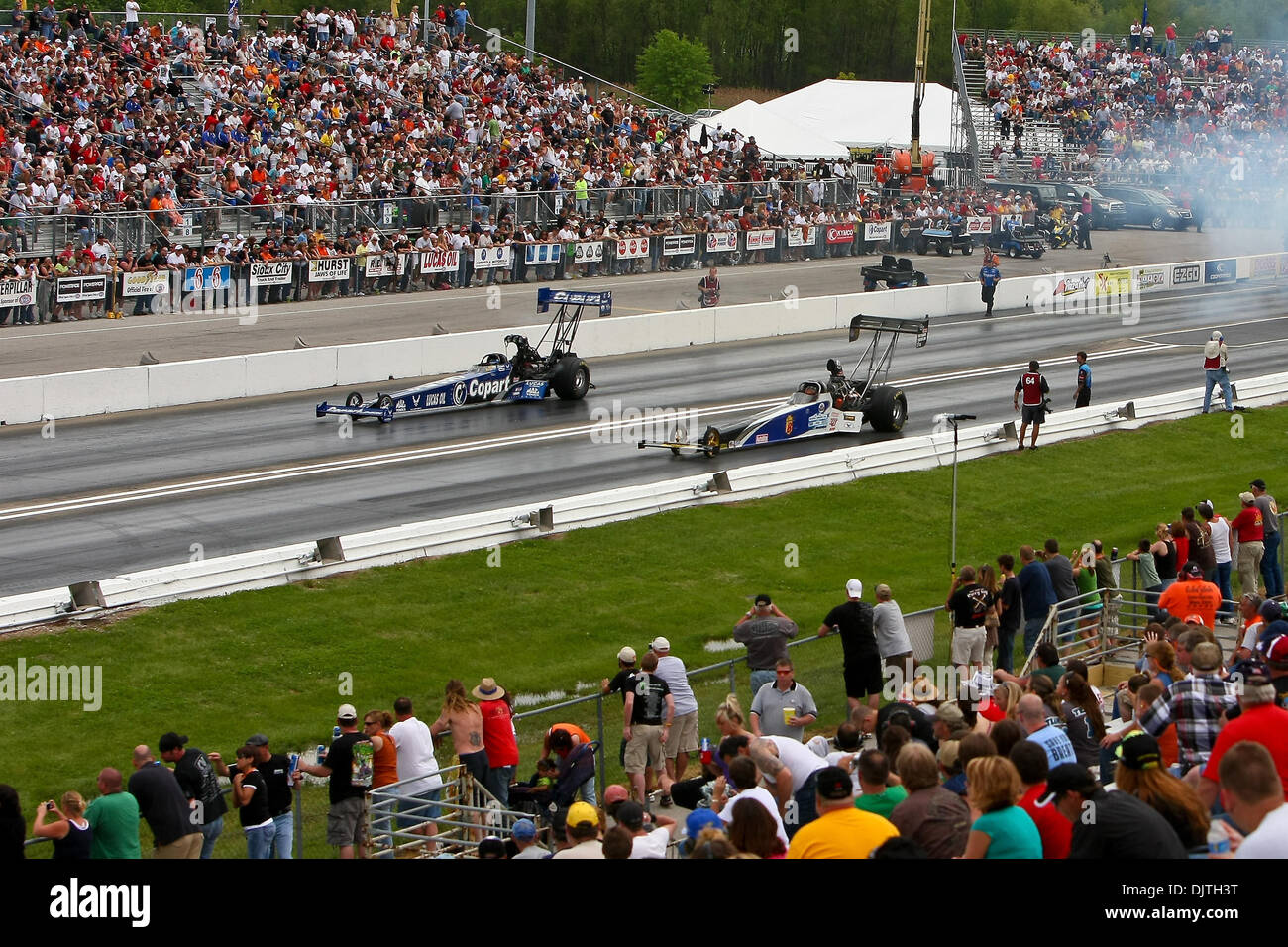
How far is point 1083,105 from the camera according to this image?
2803 inches

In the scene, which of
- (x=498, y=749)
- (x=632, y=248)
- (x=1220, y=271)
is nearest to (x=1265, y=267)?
(x=1220, y=271)

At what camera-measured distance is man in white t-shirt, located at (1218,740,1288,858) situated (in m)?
6.88

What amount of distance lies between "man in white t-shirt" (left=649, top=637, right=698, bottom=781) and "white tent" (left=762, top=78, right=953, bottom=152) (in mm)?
55923

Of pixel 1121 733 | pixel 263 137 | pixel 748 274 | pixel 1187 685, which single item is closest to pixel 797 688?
pixel 1121 733

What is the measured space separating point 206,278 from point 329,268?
3527mm

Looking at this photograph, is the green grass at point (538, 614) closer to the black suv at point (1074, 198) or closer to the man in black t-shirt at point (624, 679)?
the man in black t-shirt at point (624, 679)

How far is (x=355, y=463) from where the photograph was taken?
2605cm

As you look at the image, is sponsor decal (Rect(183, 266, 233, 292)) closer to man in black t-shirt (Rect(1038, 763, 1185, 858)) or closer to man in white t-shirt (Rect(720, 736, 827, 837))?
man in white t-shirt (Rect(720, 736, 827, 837))

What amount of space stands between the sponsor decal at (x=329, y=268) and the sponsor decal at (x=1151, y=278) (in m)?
21.4

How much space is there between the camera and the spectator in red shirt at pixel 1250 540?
65.3 ft

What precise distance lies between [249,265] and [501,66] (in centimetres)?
1604

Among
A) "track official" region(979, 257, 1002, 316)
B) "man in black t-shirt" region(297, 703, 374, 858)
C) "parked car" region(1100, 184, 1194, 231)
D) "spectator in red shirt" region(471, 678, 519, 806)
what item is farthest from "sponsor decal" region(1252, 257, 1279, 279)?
"man in black t-shirt" region(297, 703, 374, 858)
